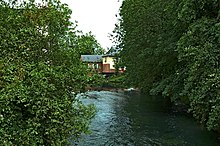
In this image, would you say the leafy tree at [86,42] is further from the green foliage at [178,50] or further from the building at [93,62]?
the green foliage at [178,50]

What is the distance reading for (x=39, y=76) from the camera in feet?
30.2

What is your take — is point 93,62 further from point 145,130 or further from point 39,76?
point 39,76

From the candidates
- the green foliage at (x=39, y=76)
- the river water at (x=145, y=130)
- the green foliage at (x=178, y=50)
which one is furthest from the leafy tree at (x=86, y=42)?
the green foliage at (x=178, y=50)

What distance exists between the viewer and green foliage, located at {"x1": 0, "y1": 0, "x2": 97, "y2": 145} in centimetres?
886

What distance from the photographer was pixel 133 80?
1103 inches

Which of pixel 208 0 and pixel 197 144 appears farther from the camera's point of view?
pixel 197 144

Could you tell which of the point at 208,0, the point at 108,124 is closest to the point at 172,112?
the point at 108,124

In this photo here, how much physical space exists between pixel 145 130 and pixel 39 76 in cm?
1043

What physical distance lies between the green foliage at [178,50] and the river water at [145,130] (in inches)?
44.7

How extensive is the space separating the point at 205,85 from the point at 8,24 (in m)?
6.97

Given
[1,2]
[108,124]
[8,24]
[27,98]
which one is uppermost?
[1,2]

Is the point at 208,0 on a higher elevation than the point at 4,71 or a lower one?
higher

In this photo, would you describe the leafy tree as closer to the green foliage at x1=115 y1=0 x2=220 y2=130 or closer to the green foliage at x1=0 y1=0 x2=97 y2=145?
the green foliage at x1=0 y1=0 x2=97 y2=145

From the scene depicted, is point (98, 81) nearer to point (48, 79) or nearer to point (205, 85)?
point (48, 79)
